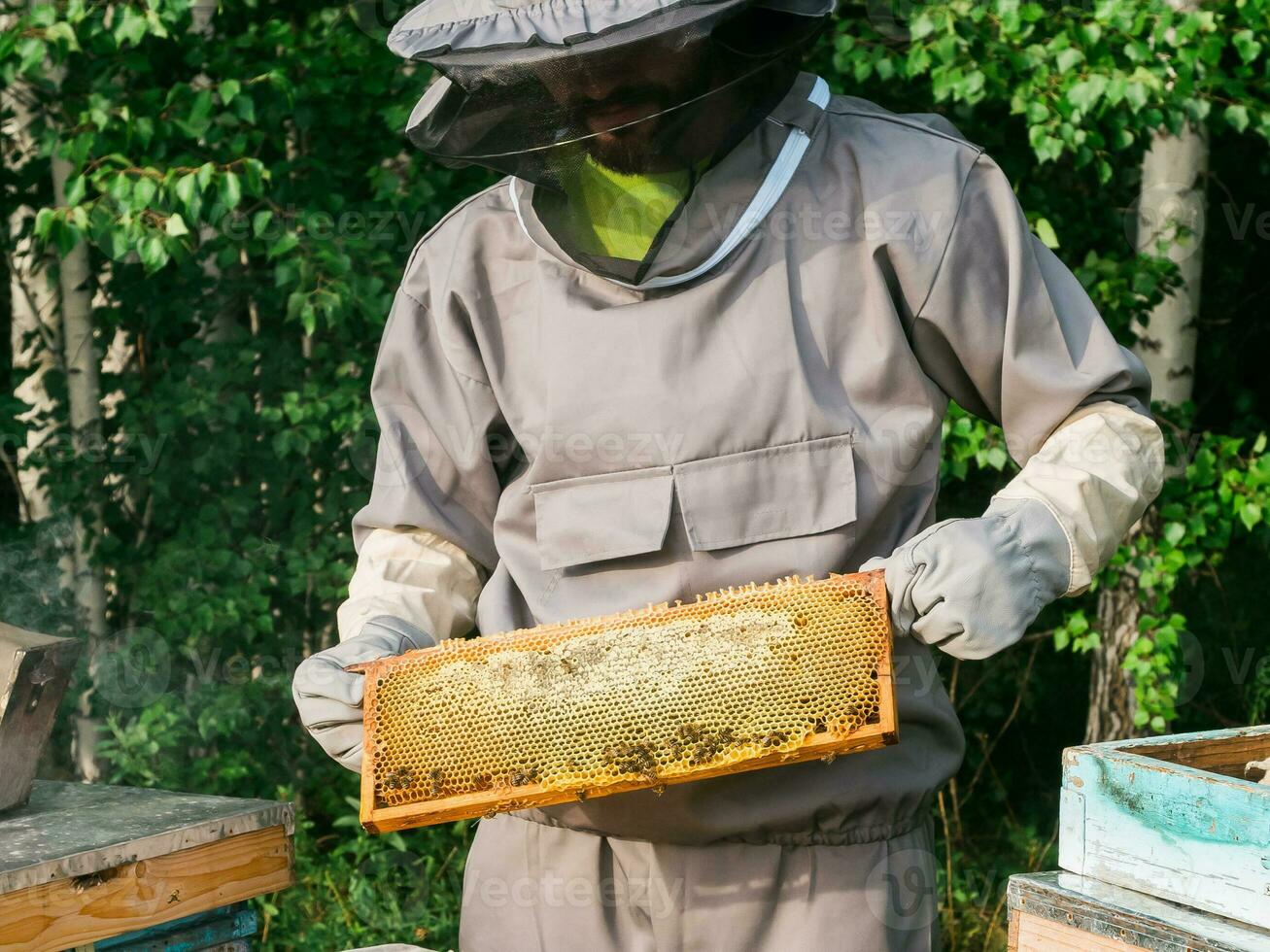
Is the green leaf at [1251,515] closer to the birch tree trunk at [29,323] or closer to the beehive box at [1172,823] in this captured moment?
the beehive box at [1172,823]

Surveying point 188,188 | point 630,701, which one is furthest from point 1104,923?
point 188,188

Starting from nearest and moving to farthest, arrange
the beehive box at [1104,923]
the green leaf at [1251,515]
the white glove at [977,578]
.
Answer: the beehive box at [1104,923]
the white glove at [977,578]
the green leaf at [1251,515]

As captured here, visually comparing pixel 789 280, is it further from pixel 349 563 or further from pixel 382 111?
pixel 349 563

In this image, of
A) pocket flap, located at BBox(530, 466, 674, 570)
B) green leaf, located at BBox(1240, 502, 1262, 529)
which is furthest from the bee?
green leaf, located at BBox(1240, 502, 1262, 529)

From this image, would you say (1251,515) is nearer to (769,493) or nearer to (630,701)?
(769,493)

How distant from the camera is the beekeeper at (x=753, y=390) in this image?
205 cm

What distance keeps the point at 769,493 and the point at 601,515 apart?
0.26 metres

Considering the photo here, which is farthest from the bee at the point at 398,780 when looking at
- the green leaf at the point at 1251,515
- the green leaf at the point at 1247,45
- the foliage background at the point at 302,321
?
the green leaf at the point at 1247,45

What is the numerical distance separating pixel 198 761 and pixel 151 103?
7.26 feet

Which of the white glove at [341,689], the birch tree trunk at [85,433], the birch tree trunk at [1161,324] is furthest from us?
the birch tree trunk at [85,433]

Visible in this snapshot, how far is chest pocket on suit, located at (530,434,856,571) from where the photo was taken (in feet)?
6.77

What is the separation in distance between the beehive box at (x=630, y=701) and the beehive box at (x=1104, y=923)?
0.31m

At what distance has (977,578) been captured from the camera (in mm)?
1896

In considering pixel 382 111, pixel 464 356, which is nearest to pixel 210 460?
pixel 382 111
